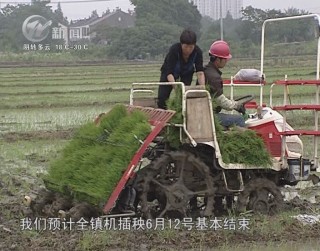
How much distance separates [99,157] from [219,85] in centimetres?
146

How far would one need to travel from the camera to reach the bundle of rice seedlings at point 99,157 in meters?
7.28

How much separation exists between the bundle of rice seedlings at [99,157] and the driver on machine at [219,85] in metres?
0.84

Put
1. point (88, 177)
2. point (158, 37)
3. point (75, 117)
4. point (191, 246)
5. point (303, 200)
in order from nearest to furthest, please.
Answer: point (191, 246)
point (88, 177)
point (303, 200)
point (75, 117)
point (158, 37)

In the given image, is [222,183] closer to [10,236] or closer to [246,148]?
[246,148]

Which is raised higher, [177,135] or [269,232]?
[177,135]

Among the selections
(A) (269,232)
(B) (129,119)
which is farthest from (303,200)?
(B) (129,119)

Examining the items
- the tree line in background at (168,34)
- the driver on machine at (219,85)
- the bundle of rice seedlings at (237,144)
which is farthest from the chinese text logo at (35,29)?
the bundle of rice seedlings at (237,144)

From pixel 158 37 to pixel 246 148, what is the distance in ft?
158

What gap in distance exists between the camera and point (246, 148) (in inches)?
306

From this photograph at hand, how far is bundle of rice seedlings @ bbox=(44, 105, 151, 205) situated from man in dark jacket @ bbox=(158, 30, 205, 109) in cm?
49

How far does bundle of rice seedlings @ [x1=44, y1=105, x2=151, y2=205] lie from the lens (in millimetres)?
7281

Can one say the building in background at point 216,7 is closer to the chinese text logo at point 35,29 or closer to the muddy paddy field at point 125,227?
the chinese text logo at point 35,29

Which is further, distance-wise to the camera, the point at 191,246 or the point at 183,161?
the point at 183,161

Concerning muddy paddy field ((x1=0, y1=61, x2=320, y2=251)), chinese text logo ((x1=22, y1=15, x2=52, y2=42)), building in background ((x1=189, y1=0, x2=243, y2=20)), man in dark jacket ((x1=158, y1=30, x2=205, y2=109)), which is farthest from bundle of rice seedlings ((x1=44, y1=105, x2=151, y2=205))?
building in background ((x1=189, y1=0, x2=243, y2=20))
